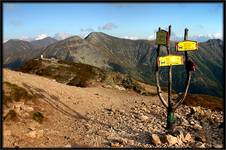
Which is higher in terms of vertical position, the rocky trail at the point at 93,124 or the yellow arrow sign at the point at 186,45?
the yellow arrow sign at the point at 186,45

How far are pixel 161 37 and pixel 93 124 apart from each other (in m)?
6.70

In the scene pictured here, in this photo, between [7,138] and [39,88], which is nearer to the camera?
[7,138]

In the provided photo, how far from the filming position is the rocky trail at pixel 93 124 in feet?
57.2

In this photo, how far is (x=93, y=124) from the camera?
21.1 meters

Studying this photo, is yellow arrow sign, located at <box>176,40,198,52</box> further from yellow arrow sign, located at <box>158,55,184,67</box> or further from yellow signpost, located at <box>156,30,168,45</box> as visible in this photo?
yellow signpost, located at <box>156,30,168,45</box>

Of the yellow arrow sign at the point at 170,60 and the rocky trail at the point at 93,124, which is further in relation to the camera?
the yellow arrow sign at the point at 170,60

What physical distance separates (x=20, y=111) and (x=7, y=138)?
3456 mm

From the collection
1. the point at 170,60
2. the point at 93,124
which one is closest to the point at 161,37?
the point at 170,60

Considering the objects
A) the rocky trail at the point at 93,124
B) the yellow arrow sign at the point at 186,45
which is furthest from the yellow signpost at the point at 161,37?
the rocky trail at the point at 93,124

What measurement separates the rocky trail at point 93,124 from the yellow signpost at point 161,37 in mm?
5114

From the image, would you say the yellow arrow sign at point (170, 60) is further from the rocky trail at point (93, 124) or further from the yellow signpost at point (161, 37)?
the rocky trail at point (93, 124)

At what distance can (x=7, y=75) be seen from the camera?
24.6 meters

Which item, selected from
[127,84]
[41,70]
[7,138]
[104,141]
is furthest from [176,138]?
[41,70]

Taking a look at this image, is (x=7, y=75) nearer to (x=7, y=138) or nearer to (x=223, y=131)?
(x=7, y=138)
